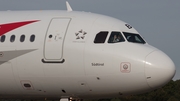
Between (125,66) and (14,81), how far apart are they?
557 centimetres

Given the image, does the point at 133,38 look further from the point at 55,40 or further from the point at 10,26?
the point at 10,26

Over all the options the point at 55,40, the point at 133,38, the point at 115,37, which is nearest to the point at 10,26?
the point at 55,40

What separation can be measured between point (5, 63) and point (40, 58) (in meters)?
1.93

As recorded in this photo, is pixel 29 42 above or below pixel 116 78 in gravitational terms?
above

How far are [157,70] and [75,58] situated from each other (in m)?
3.70

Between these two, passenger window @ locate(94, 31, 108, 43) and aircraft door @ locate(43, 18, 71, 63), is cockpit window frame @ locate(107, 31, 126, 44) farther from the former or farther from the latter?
aircraft door @ locate(43, 18, 71, 63)

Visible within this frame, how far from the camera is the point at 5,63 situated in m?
26.4

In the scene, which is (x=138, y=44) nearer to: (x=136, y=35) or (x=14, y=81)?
(x=136, y=35)

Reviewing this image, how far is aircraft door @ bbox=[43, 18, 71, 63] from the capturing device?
2530 cm

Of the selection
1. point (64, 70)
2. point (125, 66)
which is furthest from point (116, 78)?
point (64, 70)

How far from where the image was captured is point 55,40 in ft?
83.8

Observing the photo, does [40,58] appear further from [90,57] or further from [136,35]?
[136,35]

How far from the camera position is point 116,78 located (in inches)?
966

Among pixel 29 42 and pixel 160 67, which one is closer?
pixel 160 67
